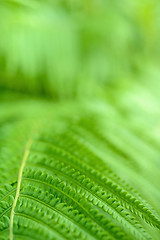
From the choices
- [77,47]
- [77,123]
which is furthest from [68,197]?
[77,47]

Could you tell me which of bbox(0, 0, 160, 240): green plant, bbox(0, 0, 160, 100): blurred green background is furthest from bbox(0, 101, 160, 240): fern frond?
bbox(0, 0, 160, 100): blurred green background

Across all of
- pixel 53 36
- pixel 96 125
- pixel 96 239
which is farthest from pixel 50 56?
pixel 96 239

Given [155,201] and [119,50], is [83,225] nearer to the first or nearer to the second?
[155,201]

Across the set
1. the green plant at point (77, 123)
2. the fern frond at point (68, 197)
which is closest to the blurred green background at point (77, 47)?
the green plant at point (77, 123)

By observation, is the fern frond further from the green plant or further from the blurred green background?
the blurred green background

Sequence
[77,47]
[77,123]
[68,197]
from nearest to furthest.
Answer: [68,197] < [77,123] < [77,47]

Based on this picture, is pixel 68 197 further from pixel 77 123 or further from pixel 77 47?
pixel 77 47

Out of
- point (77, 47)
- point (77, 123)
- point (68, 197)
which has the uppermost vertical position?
point (77, 47)
